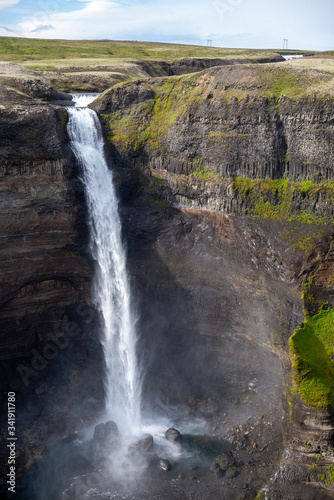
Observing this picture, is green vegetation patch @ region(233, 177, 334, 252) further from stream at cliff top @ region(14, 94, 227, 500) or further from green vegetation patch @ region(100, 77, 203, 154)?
stream at cliff top @ region(14, 94, 227, 500)

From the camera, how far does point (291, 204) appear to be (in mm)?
28156

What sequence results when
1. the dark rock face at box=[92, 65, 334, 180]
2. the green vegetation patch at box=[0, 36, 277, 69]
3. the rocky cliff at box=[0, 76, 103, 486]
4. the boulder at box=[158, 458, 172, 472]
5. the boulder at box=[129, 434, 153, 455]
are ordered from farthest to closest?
the green vegetation patch at box=[0, 36, 277, 69]
the rocky cliff at box=[0, 76, 103, 486]
the dark rock face at box=[92, 65, 334, 180]
the boulder at box=[129, 434, 153, 455]
the boulder at box=[158, 458, 172, 472]

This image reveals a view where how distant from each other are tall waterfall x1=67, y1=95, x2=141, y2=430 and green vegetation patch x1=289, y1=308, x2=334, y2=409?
1286 cm

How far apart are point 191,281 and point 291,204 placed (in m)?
9.27

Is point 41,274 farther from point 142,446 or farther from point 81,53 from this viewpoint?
point 81,53

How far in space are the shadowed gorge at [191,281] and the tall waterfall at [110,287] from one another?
2.24 feet

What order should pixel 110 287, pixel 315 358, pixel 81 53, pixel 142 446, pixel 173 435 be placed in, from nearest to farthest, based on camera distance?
1. pixel 315 358
2. pixel 142 446
3. pixel 173 435
4. pixel 110 287
5. pixel 81 53

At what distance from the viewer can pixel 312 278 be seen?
26.4 meters

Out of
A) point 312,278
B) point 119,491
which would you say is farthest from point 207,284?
point 119,491

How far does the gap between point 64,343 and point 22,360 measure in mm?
3244

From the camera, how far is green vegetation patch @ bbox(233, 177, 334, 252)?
26.9m

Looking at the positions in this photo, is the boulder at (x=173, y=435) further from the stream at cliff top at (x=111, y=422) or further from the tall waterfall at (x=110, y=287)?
the tall waterfall at (x=110, y=287)

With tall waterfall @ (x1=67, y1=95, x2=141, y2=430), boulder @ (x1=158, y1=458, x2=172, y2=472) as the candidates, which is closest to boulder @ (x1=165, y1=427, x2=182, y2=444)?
boulder @ (x1=158, y1=458, x2=172, y2=472)

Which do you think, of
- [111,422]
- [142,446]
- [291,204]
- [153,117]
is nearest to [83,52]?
[153,117]
